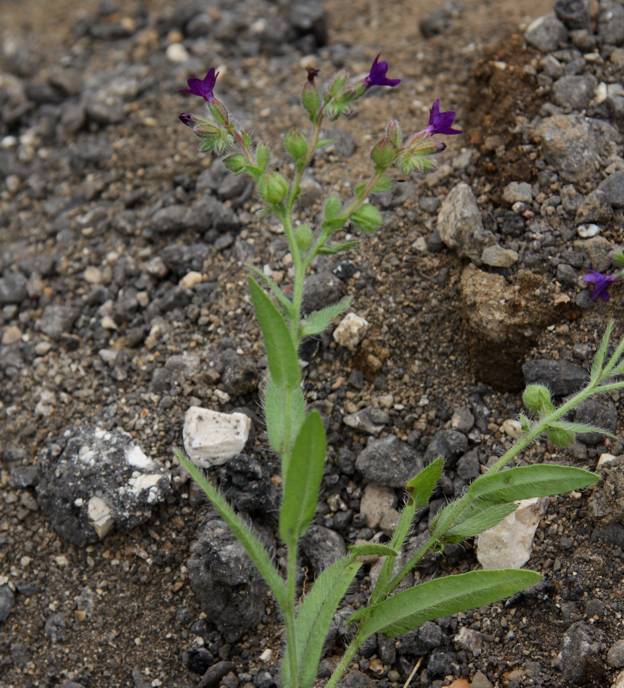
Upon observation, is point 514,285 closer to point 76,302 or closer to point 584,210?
point 584,210

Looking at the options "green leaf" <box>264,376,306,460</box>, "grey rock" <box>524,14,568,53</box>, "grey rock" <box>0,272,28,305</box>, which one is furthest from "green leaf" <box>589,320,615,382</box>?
"grey rock" <box>0,272,28,305</box>

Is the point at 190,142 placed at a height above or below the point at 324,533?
above

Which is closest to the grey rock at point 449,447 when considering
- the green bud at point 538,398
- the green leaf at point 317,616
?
the green bud at point 538,398

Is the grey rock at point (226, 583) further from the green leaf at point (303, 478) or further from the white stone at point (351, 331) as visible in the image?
the white stone at point (351, 331)

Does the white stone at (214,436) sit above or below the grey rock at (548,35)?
below

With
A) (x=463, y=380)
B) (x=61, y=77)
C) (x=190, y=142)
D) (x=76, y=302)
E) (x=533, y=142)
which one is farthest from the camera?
(x=61, y=77)

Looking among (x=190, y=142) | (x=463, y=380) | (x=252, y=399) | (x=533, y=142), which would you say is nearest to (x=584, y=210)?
(x=533, y=142)

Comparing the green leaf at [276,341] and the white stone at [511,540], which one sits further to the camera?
the white stone at [511,540]

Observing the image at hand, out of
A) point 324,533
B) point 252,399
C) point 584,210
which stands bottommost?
point 324,533
